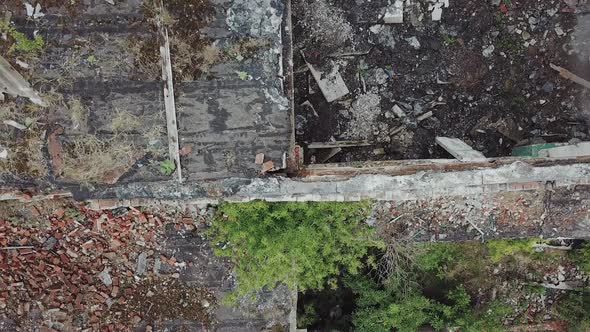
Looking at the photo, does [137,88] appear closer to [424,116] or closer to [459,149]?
[459,149]

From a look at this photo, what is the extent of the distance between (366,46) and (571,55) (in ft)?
9.46

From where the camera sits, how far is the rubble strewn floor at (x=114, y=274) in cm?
688

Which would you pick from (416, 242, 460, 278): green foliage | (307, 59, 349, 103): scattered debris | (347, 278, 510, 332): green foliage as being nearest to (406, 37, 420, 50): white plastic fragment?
(307, 59, 349, 103): scattered debris

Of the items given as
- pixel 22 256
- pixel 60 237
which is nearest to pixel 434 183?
pixel 60 237

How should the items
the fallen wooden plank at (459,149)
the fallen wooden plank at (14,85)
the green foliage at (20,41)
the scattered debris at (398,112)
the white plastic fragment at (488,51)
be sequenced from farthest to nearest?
the white plastic fragment at (488,51), the scattered debris at (398,112), the fallen wooden plank at (459,149), the green foliage at (20,41), the fallen wooden plank at (14,85)

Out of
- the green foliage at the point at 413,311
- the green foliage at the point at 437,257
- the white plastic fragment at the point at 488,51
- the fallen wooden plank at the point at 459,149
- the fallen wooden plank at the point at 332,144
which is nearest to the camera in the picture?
the fallen wooden plank at the point at 459,149

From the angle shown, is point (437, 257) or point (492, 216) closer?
point (492, 216)

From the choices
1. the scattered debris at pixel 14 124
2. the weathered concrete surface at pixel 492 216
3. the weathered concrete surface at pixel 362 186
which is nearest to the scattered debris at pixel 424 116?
the weathered concrete surface at pixel 492 216

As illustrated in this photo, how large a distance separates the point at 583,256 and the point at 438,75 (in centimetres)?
349

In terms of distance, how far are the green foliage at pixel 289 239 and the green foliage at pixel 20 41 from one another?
94.7 inches

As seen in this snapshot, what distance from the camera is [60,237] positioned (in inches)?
273

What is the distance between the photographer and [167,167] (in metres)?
4.61

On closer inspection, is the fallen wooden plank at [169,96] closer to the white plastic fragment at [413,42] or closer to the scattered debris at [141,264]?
the scattered debris at [141,264]

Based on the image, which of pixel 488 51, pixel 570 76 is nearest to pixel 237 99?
pixel 488 51
